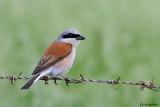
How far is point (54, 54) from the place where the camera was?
20.0 ft

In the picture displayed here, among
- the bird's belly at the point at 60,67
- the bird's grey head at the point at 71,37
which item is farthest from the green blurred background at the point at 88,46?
the bird's grey head at the point at 71,37

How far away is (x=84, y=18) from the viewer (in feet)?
35.2

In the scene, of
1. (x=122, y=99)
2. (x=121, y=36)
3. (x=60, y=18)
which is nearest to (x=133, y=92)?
(x=122, y=99)

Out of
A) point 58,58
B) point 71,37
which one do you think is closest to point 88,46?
point 71,37

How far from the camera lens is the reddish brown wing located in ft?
19.3

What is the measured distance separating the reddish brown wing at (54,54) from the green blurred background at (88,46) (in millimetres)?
972

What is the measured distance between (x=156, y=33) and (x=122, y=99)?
332 centimetres

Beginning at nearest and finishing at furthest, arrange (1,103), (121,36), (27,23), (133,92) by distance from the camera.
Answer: (1,103) → (133,92) → (121,36) → (27,23)

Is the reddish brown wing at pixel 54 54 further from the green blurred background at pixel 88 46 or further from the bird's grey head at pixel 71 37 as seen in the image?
the green blurred background at pixel 88 46

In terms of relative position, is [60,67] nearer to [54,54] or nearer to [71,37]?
[54,54]

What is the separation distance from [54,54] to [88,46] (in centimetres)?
279

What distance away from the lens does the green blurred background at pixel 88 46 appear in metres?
7.00

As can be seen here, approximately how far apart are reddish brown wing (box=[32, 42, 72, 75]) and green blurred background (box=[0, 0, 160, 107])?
97 centimetres

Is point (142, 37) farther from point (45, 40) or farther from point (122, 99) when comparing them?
point (122, 99)
